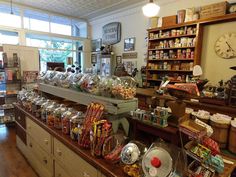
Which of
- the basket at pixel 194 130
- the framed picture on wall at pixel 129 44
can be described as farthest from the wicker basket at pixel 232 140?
the framed picture on wall at pixel 129 44

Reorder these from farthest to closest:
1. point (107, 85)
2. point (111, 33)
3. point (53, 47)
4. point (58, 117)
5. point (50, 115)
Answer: point (53, 47), point (111, 33), point (50, 115), point (58, 117), point (107, 85)

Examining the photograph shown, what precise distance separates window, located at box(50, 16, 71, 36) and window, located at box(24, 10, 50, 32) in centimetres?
22

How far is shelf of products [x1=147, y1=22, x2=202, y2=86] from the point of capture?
11.4 ft

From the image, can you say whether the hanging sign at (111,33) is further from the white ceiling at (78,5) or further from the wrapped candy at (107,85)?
the wrapped candy at (107,85)

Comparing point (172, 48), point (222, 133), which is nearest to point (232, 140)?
point (222, 133)

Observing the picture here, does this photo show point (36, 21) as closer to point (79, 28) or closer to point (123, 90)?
point (79, 28)

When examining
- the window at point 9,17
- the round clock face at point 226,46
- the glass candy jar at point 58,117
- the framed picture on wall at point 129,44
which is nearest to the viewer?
the glass candy jar at point 58,117

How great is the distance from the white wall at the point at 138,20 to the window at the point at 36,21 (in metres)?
1.71

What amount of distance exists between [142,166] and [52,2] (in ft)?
17.7

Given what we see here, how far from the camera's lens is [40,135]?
1970 mm

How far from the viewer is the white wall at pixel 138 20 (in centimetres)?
380

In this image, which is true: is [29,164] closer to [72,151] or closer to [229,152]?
[72,151]

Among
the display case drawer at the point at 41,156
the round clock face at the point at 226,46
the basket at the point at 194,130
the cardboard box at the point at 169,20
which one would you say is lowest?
the display case drawer at the point at 41,156

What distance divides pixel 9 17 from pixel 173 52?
4.78 meters
